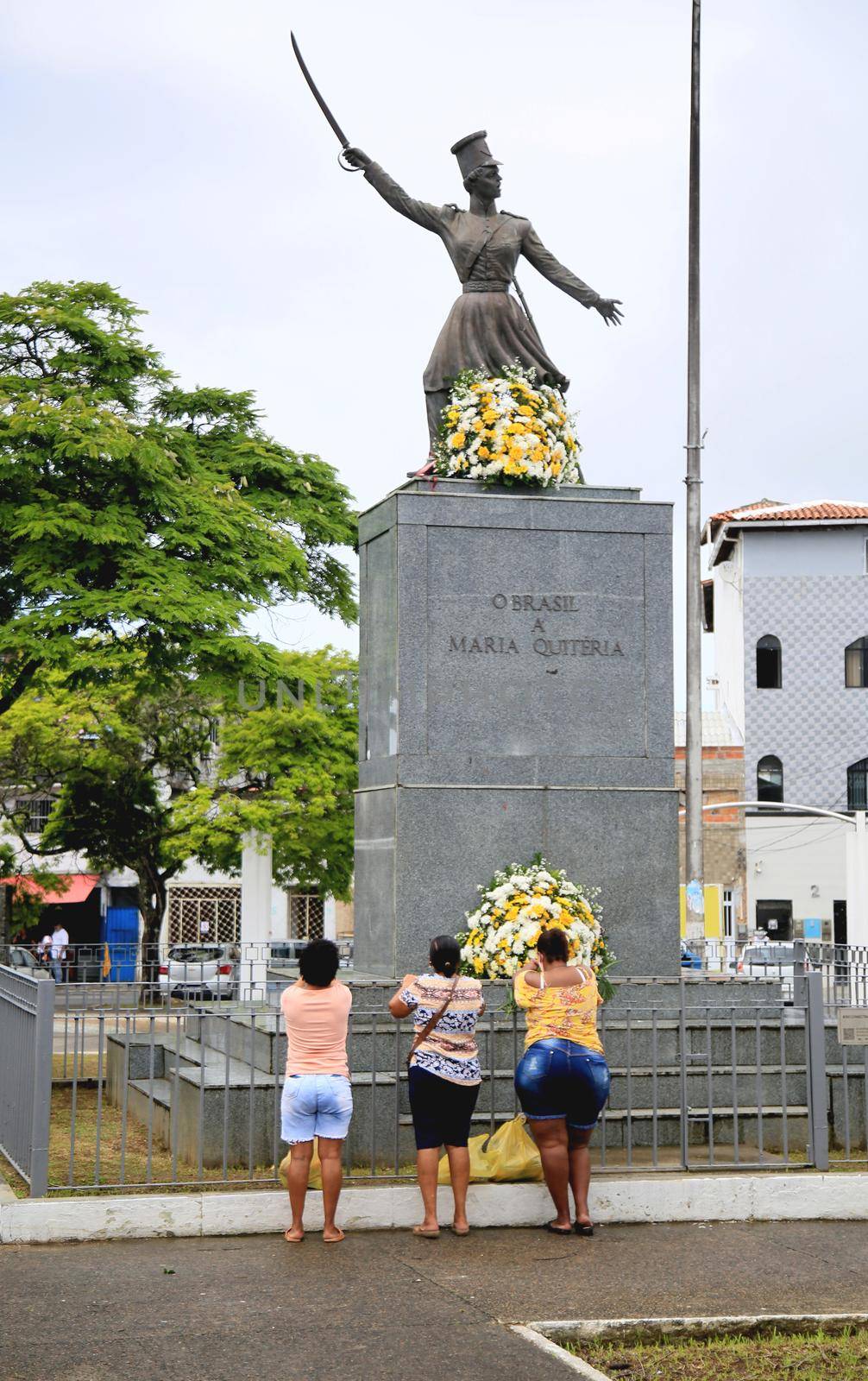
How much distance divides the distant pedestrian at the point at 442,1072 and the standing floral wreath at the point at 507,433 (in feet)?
14.5

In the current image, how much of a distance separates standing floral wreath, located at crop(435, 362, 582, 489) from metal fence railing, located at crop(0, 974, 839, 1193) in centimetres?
376

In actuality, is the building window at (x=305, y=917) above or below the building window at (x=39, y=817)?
below

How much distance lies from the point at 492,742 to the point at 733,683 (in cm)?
4274

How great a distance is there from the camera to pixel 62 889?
45.6 metres

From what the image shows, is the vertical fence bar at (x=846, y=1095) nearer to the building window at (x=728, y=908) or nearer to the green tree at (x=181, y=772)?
the green tree at (x=181, y=772)

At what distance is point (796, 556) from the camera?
5234cm

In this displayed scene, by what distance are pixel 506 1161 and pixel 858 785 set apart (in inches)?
1722

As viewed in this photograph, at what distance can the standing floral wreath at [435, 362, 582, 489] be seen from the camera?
1256 cm

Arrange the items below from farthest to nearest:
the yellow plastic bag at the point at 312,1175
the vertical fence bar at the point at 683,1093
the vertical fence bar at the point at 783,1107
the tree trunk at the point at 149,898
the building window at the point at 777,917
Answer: the building window at the point at 777,917, the tree trunk at the point at 149,898, the vertical fence bar at the point at 783,1107, the vertical fence bar at the point at 683,1093, the yellow plastic bag at the point at 312,1175

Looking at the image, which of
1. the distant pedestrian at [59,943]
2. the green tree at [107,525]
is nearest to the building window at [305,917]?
the distant pedestrian at [59,943]

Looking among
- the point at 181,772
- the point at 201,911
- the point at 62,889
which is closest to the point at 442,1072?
the point at 181,772

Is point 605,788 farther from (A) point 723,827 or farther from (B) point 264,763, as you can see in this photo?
(A) point 723,827

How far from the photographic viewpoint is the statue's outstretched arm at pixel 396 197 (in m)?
13.5

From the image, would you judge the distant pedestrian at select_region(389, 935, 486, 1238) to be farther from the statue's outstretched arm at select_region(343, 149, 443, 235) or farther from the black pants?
the statue's outstretched arm at select_region(343, 149, 443, 235)
